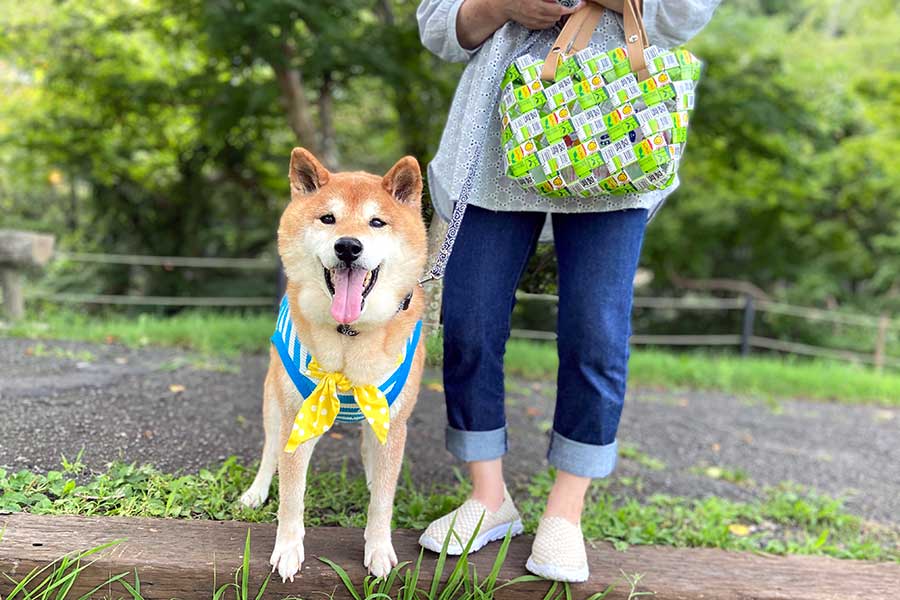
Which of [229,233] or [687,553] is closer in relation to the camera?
[687,553]

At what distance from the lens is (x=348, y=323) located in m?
1.68

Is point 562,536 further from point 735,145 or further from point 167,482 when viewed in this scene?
point 735,145

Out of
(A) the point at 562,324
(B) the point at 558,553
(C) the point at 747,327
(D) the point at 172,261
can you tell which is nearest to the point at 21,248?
(D) the point at 172,261

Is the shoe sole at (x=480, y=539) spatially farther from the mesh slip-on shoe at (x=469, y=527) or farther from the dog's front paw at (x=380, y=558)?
the dog's front paw at (x=380, y=558)

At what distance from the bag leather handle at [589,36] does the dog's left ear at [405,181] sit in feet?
1.44

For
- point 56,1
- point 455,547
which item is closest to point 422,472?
point 455,547

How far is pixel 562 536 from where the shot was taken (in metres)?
2.00

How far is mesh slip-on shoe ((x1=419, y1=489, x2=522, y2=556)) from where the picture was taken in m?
2.03

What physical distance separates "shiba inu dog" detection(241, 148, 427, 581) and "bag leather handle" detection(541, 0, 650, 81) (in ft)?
1.63

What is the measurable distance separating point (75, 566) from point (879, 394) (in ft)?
20.5

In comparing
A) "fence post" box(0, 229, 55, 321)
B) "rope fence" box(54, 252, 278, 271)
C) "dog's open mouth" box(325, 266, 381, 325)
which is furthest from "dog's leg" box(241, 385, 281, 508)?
"rope fence" box(54, 252, 278, 271)

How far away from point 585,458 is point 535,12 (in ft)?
4.20

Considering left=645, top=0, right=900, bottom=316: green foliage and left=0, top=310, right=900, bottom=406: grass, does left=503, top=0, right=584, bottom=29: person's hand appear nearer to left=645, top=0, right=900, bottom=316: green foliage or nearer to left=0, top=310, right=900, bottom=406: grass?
left=0, top=310, right=900, bottom=406: grass

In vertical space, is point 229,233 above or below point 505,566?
above
